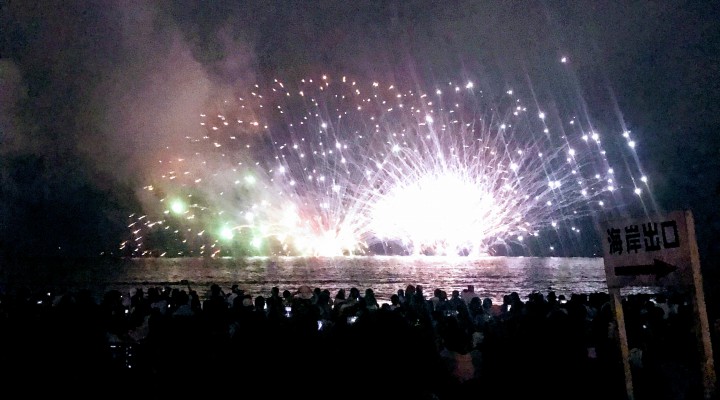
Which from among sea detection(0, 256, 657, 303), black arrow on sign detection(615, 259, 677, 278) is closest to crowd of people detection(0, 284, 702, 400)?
black arrow on sign detection(615, 259, 677, 278)

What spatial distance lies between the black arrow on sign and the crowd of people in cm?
165

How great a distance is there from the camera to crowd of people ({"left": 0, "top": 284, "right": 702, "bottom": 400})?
657 cm

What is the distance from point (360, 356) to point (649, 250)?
3.28 m

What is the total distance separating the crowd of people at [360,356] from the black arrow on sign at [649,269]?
165 centimetres

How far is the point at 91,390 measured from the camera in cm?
738

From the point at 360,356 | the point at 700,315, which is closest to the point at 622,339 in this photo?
the point at 700,315

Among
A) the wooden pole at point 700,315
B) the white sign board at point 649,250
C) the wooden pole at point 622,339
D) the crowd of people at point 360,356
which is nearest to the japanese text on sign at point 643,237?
the white sign board at point 649,250

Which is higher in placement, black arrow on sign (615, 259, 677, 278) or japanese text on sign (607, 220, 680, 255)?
japanese text on sign (607, 220, 680, 255)

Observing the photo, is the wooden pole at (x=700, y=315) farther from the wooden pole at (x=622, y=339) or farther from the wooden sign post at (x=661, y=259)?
the wooden pole at (x=622, y=339)

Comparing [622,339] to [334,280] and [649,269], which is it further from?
[334,280]

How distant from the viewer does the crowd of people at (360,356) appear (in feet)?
21.5

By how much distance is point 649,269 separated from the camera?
5109 mm

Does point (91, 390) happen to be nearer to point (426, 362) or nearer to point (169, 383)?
point (169, 383)

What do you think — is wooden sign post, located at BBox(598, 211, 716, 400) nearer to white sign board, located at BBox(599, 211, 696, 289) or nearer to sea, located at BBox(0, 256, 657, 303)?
white sign board, located at BBox(599, 211, 696, 289)
